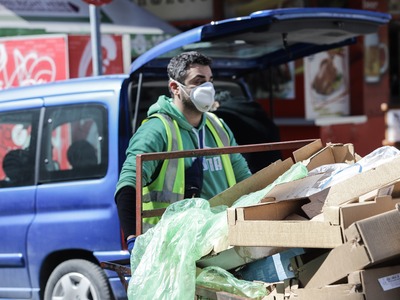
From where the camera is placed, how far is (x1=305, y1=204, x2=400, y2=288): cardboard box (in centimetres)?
313

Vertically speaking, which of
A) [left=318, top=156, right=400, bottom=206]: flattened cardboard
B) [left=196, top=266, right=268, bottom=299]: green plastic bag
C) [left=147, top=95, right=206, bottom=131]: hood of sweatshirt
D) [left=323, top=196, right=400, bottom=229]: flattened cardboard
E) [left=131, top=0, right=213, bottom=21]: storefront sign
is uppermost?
[left=131, top=0, right=213, bottom=21]: storefront sign

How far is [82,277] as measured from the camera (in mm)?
5598

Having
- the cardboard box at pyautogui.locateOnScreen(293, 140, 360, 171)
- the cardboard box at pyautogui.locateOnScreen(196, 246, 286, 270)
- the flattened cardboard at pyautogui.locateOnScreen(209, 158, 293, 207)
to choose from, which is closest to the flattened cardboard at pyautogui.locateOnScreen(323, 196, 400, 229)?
the cardboard box at pyautogui.locateOnScreen(196, 246, 286, 270)

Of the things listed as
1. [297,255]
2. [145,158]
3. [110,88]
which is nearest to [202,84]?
[145,158]

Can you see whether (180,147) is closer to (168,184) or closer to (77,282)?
(168,184)

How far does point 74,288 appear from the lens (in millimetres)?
5609

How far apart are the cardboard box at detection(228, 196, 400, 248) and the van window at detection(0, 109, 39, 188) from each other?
9.25ft

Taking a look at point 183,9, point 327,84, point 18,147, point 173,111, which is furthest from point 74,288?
point 183,9

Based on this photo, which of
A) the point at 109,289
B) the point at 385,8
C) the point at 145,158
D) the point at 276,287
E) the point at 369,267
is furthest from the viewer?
the point at 385,8

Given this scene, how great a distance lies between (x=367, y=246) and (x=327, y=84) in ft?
34.5

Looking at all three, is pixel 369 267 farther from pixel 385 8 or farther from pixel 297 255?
pixel 385 8

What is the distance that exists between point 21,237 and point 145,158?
212 centimetres

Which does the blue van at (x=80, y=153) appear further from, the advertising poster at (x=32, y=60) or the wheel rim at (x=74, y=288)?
the advertising poster at (x=32, y=60)

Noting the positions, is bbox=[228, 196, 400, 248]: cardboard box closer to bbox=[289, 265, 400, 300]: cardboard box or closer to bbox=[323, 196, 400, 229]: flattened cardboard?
bbox=[323, 196, 400, 229]: flattened cardboard
